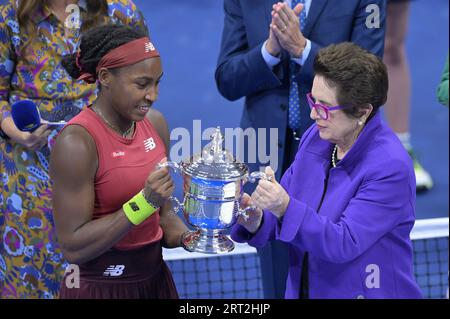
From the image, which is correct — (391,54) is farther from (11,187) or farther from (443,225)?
(11,187)


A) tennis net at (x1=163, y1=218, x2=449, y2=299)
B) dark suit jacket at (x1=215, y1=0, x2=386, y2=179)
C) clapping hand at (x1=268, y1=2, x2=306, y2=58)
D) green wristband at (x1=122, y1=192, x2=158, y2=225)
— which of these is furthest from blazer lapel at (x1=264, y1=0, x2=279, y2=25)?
tennis net at (x1=163, y1=218, x2=449, y2=299)

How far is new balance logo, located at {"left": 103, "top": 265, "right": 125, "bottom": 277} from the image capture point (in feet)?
8.71

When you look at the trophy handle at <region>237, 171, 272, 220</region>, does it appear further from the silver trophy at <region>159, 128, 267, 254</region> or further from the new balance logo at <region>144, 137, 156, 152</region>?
the new balance logo at <region>144, 137, 156, 152</region>

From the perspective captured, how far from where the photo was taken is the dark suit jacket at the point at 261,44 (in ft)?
10.6

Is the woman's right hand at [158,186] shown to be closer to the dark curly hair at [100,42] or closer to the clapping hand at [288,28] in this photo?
the dark curly hair at [100,42]

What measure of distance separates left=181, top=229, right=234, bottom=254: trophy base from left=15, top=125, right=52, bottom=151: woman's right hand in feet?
2.66

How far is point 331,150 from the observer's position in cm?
272

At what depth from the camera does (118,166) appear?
8.39ft

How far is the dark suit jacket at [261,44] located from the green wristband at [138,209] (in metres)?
0.96

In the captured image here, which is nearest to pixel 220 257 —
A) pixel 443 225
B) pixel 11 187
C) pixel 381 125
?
pixel 443 225

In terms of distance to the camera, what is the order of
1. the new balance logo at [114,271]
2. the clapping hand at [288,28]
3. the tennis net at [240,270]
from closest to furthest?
the new balance logo at [114,271] → the clapping hand at [288,28] → the tennis net at [240,270]

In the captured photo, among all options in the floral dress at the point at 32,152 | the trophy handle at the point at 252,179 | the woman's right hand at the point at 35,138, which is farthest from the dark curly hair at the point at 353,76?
the woman's right hand at the point at 35,138

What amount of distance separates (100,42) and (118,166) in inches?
14.2

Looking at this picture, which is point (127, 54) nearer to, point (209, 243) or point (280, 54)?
point (209, 243)
